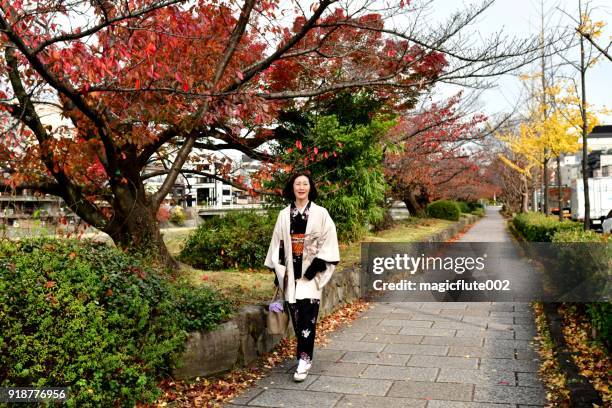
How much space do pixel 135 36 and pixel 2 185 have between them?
2.72 m

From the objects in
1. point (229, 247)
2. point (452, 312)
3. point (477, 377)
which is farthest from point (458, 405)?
point (229, 247)

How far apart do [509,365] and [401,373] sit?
3.70ft

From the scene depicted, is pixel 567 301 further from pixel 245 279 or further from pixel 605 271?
pixel 245 279

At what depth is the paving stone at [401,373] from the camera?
497cm

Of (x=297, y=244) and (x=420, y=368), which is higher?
(x=297, y=244)

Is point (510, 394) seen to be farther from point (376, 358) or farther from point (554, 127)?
point (554, 127)

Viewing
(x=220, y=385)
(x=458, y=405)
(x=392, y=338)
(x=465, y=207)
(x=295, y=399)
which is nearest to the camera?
(x=458, y=405)

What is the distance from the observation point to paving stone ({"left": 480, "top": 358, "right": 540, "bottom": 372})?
5.23 meters

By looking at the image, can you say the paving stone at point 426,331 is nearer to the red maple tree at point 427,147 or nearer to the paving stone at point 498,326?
the paving stone at point 498,326

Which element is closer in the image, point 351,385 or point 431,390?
point 431,390

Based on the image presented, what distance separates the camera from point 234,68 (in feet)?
24.2

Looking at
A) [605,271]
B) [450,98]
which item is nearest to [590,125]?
[450,98]

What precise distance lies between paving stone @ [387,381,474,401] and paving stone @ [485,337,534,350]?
1663mm

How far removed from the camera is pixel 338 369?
5.29 meters
